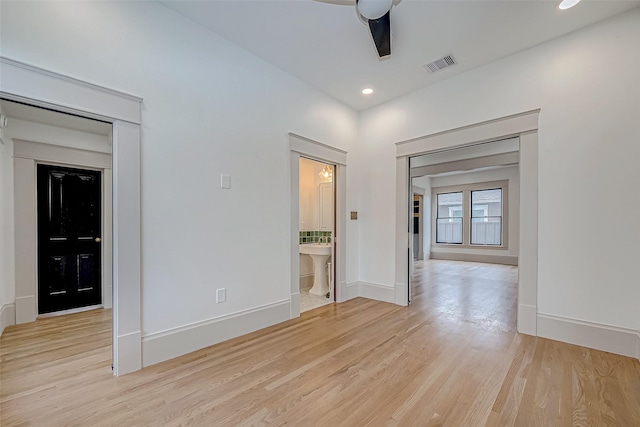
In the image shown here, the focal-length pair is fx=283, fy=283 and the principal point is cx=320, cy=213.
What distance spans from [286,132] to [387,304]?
2.79 meters

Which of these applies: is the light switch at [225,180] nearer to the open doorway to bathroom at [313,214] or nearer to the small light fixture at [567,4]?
the open doorway to bathroom at [313,214]

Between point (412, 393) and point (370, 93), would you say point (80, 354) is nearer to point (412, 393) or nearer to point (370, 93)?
point (412, 393)

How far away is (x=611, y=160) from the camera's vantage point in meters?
2.63

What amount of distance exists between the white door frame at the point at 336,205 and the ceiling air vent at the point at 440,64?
156cm

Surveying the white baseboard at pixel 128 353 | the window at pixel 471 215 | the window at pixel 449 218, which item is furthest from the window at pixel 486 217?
the white baseboard at pixel 128 353

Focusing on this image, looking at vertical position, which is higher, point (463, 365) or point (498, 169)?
point (498, 169)

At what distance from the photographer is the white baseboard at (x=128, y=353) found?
2.19 meters

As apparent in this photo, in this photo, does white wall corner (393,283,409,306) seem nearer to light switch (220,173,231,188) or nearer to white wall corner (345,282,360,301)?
white wall corner (345,282,360,301)

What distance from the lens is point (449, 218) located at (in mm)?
9883

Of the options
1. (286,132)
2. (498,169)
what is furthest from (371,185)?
(498,169)

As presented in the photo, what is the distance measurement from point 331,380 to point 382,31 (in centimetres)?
274

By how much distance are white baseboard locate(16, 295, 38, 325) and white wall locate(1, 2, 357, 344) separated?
7.36 ft

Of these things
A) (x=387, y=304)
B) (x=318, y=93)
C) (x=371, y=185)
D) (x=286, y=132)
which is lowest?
(x=387, y=304)

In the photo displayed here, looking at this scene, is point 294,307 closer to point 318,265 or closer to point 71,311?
point 318,265
